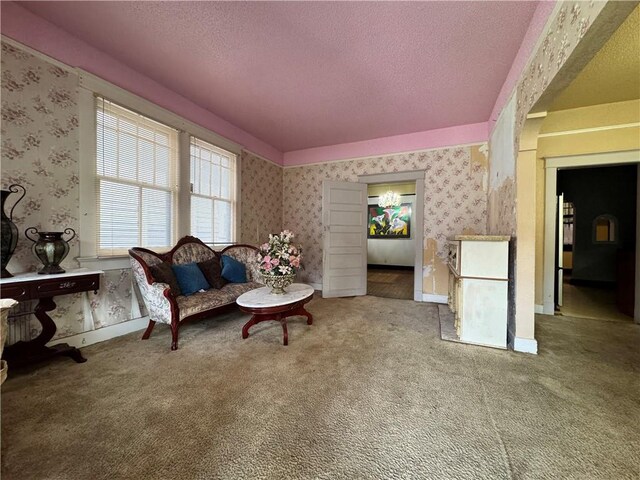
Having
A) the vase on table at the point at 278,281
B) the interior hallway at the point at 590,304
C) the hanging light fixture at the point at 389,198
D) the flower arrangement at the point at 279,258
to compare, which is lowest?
the interior hallway at the point at 590,304

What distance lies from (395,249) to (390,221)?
948mm

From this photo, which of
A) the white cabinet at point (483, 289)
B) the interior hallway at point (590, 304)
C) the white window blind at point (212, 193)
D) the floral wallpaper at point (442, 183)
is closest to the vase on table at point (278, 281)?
the white window blind at point (212, 193)

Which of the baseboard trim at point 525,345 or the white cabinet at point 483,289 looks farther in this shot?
the white cabinet at point 483,289

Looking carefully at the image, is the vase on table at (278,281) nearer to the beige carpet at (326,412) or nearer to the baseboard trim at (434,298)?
the beige carpet at (326,412)

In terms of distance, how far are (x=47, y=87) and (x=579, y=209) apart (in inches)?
359

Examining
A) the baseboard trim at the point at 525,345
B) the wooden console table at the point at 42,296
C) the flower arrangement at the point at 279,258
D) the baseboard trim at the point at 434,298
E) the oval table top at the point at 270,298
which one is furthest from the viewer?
the baseboard trim at the point at 434,298

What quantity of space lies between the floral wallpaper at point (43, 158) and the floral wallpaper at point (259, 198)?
2.25 meters

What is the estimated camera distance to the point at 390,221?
27.1 feet

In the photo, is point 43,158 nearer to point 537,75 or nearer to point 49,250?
point 49,250

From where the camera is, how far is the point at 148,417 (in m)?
1.51

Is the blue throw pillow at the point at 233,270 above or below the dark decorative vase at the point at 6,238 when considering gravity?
below

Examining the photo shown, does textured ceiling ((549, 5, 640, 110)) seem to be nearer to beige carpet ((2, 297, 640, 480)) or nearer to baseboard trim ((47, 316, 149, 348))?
beige carpet ((2, 297, 640, 480))

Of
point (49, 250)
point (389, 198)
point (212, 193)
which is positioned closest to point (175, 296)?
point (49, 250)

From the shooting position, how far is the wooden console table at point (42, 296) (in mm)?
1845
